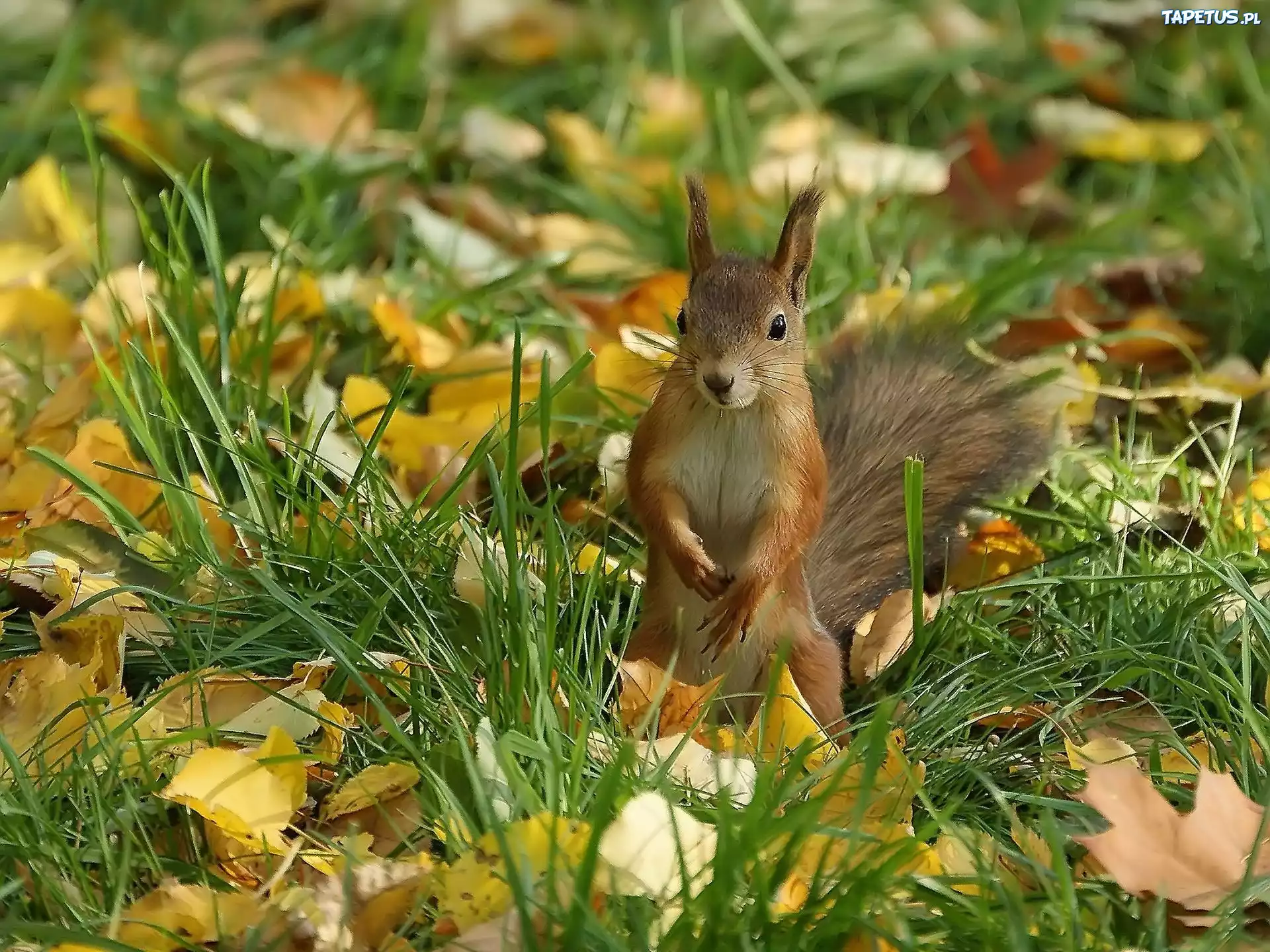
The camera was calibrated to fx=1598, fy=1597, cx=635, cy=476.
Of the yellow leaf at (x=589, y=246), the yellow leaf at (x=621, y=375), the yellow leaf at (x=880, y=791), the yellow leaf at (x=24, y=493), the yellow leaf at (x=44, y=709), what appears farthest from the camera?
the yellow leaf at (x=589, y=246)

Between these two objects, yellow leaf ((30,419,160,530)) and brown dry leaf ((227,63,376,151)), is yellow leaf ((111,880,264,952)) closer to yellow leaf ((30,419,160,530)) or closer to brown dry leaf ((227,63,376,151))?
yellow leaf ((30,419,160,530))

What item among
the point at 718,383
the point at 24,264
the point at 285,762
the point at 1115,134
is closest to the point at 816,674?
the point at 718,383

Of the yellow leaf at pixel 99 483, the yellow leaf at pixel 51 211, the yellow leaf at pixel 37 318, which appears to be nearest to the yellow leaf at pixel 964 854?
the yellow leaf at pixel 99 483

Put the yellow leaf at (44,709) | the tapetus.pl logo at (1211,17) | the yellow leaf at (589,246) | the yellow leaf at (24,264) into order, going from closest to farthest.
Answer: the yellow leaf at (44,709) < the yellow leaf at (24,264) < the yellow leaf at (589,246) < the tapetus.pl logo at (1211,17)

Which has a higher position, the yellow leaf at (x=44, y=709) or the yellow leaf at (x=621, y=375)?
the yellow leaf at (x=621, y=375)

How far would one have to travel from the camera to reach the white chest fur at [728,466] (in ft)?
5.70

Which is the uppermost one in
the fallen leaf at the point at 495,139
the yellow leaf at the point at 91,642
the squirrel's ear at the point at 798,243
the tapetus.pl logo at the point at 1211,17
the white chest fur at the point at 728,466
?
the tapetus.pl logo at the point at 1211,17

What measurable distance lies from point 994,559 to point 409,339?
93 centimetres

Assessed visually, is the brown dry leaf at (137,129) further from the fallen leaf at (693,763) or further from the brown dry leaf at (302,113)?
the fallen leaf at (693,763)

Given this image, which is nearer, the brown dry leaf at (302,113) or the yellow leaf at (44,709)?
the yellow leaf at (44,709)

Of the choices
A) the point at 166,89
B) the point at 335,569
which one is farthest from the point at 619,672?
the point at 166,89

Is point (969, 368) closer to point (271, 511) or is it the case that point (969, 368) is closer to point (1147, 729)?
point (1147, 729)

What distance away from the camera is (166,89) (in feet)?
10.1

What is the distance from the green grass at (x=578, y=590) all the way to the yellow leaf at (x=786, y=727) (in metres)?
0.06
